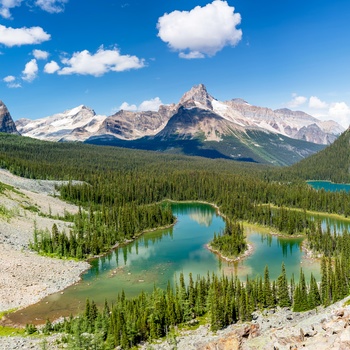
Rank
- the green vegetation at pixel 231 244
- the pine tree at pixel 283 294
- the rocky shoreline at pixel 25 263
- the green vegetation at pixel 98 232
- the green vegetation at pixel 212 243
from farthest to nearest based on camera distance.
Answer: the green vegetation at pixel 231 244
the green vegetation at pixel 98 232
the rocky shoreline at pixel 25 263
the pine tree at pixel 283 294
the green vegetation at pixel 212 243

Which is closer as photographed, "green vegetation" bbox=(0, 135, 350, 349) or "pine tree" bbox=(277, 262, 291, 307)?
"green vegetation" bbox=(0, 135, 350, 349)

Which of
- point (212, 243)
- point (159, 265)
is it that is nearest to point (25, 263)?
point (159, 265)

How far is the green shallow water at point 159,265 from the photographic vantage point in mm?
69188

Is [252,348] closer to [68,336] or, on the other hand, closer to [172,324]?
[172,324]

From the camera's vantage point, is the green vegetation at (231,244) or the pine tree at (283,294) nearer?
the pine tree at (283,294)

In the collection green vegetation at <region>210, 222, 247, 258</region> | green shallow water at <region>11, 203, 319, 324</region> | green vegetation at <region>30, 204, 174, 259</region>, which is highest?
green vegetation at <region>30, 204, 174, 259</region>

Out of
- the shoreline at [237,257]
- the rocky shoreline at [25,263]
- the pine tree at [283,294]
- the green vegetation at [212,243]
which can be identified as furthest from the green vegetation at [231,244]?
the rocky shoreline at [25,263]

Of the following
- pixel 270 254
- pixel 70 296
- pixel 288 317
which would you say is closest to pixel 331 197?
pixel 270 254

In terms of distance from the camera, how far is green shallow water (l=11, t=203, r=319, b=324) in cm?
6919

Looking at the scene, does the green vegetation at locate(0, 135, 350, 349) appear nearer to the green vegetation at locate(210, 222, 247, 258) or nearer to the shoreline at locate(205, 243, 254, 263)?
the green vegetation at locate(210, 222, 247, 258)

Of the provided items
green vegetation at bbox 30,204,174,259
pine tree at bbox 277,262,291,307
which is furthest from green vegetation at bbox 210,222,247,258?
pine tree at bbox 277,262,291,307

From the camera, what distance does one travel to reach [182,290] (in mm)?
61969

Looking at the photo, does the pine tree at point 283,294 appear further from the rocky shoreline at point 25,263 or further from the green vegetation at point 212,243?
the rocky shoreline at point 25,263

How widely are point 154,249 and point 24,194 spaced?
63382mm
